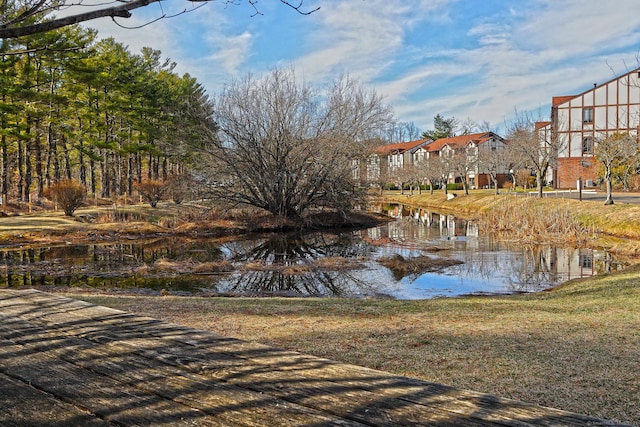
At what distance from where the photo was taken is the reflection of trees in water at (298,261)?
517 inches

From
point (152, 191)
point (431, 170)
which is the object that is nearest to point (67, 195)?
point (152, 191)

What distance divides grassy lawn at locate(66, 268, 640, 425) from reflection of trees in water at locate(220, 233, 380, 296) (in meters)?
3.90

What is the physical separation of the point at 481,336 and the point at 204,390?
5.02 m

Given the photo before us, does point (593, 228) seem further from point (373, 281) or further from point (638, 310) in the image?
point (638, 310)

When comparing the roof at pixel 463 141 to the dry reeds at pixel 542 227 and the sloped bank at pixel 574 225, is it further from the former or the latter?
the dry reeds at pixel 542 227

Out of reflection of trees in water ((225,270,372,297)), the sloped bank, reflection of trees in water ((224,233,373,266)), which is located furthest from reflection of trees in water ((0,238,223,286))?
the sloped bank

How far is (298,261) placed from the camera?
17.5 m

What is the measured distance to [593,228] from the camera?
2159 cm

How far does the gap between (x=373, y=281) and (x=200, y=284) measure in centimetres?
450

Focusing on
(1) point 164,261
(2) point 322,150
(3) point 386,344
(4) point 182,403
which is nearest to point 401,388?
(4) point 182,403

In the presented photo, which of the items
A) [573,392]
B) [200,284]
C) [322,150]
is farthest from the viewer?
[322,150]

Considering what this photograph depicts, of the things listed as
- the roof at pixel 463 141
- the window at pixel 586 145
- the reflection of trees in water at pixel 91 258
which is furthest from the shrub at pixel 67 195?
the roof at pixel 463 141

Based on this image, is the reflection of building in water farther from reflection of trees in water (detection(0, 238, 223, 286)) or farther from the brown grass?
reflection of trees in water (detection(0, 238, 223, 286))

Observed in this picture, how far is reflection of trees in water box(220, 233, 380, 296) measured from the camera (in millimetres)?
13133
